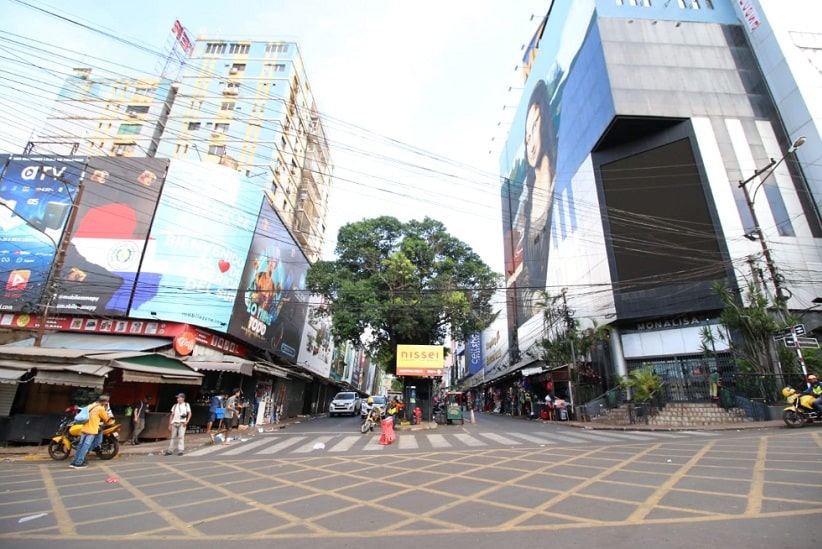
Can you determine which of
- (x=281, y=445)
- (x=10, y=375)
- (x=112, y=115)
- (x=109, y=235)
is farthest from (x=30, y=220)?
(x=112, y=115)

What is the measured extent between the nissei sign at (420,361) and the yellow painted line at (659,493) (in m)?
13.2

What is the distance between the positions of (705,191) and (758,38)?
13.3 metres

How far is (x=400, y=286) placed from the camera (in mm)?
21719

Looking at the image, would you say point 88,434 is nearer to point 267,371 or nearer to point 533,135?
point 267,371

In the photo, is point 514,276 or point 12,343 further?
point 514,276

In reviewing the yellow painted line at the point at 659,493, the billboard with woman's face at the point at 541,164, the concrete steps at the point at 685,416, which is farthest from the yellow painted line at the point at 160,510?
the billboard with woman's face at the point at 541,164

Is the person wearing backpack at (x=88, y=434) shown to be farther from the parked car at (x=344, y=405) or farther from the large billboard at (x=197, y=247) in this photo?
the parked car at (x=344, y=405)

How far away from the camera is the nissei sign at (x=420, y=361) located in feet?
67.6

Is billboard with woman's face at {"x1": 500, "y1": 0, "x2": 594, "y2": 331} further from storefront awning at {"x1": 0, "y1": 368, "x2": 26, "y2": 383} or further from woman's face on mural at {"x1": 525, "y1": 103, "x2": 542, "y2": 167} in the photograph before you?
storefront awning at {"x1": 0, "y1": 368, "x2": 26, "y2": 383}

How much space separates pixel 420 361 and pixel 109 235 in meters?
16.7

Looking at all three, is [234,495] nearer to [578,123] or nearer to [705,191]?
[705,191]

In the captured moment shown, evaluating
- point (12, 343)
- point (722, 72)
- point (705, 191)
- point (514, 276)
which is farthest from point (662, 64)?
point (12, 343)

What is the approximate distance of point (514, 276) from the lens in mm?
47750

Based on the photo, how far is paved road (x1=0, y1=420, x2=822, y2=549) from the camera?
409cm
